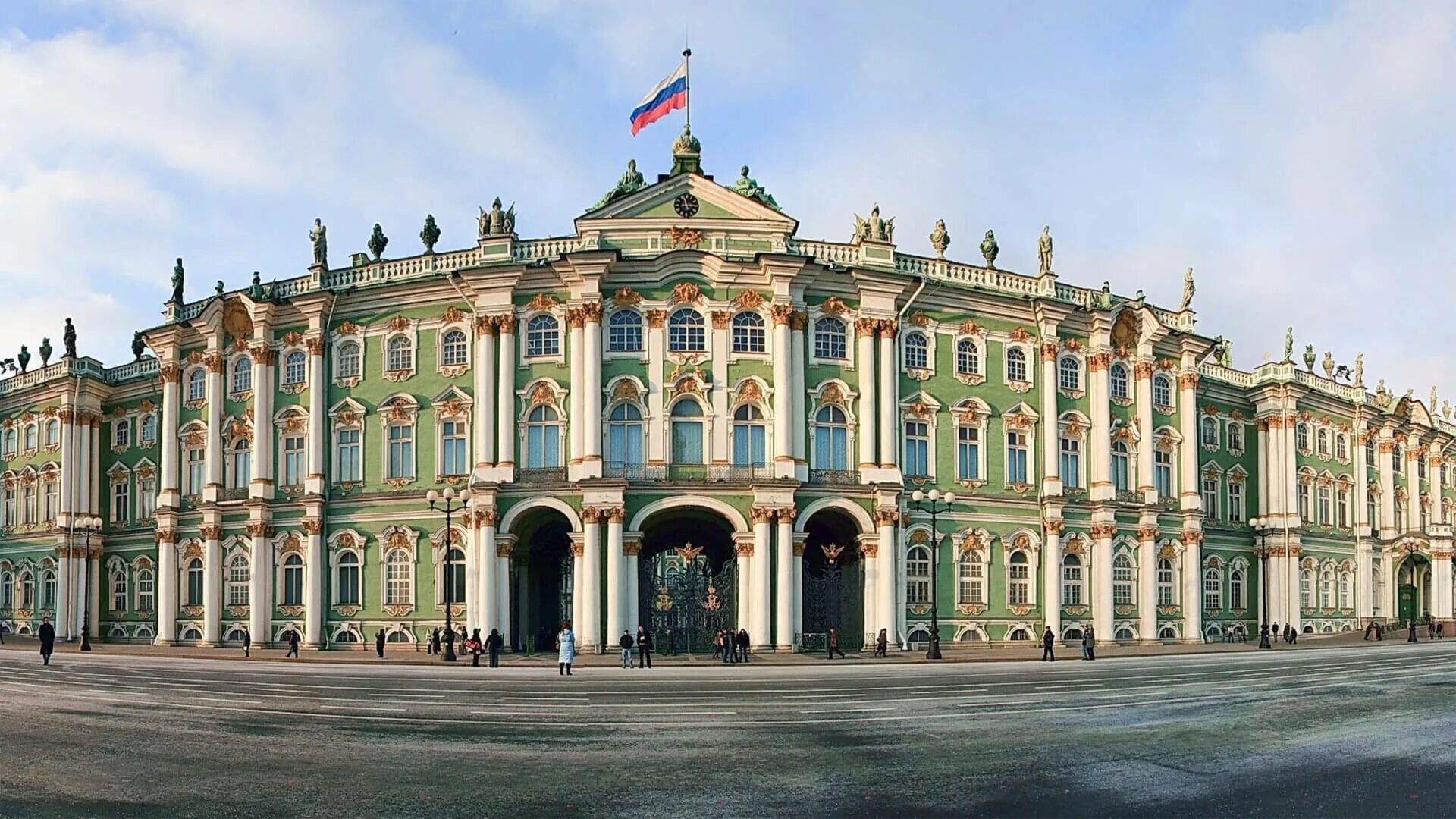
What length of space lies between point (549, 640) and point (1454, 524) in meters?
66.4

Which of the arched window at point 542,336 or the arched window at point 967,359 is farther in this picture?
the arched window at point 967,359

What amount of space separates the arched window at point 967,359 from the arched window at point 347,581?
27126mm

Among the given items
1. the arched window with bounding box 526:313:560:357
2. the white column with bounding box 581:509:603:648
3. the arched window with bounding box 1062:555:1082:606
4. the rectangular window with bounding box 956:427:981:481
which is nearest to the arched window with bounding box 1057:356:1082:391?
the rectangular window with bounding box 956:427:981:481

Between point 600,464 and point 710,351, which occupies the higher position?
point 710,351

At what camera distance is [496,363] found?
51.6 m

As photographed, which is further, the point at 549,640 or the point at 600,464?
the point at 549,640

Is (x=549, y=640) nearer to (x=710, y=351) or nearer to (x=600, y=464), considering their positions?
(x=600, y=464)

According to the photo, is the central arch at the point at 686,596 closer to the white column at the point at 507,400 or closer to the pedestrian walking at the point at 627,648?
the white column at the point at 507,400

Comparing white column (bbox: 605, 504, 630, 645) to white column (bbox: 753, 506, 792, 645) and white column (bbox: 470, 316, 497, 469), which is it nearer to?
white column (bbox: 753, 506, 792, 645)

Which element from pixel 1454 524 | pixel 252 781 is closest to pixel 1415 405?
pixel 1454 524

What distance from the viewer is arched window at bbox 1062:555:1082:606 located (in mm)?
56969

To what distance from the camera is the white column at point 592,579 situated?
48.6 m

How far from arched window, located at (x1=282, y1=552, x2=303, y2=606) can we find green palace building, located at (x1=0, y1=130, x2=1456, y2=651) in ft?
0.33

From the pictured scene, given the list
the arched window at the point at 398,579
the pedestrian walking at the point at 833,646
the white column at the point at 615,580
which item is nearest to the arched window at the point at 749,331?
the white column at the point at 615,580
